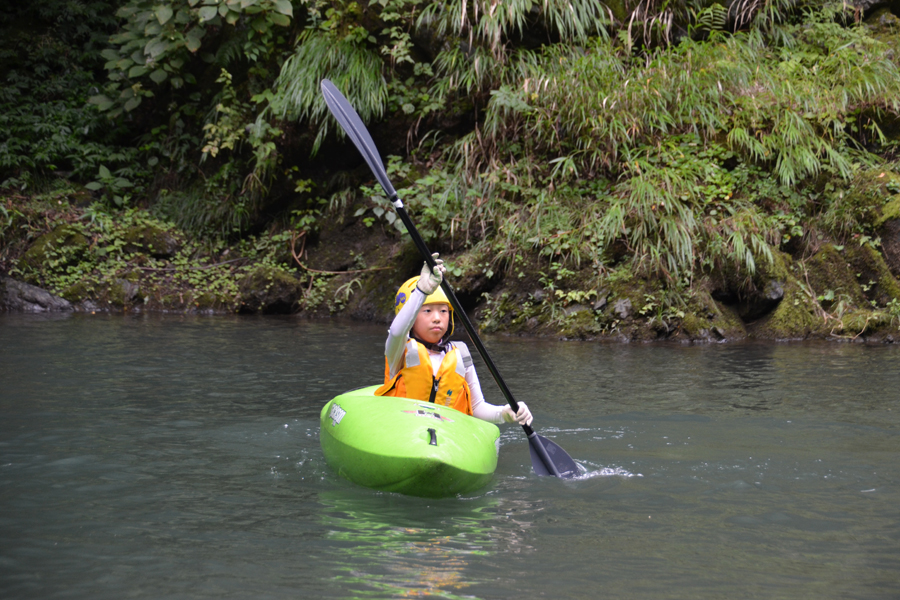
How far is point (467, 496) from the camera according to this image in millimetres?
2951

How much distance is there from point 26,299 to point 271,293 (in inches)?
105

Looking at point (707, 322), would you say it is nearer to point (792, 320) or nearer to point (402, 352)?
point (792, 320)

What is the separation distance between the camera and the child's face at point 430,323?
3533mm

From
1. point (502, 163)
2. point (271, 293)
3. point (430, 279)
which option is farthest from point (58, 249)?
point (430, 279)

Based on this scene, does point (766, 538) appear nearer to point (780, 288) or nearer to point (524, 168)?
point (780, 288)

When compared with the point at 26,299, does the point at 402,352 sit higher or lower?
higher

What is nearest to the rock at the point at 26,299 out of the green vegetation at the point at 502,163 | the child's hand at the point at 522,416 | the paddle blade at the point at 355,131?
the green vegetation at the point at 502,163

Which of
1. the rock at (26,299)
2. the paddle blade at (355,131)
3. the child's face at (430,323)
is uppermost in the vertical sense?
the paddle blade at (355,131)

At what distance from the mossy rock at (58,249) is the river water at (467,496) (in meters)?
4.03

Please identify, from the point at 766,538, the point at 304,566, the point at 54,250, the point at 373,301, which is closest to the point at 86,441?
the point at 304,566

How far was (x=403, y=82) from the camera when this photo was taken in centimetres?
916

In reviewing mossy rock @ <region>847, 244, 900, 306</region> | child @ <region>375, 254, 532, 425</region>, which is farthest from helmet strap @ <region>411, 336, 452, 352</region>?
mossy rock @ <region>847, 244, 900, 306</region>

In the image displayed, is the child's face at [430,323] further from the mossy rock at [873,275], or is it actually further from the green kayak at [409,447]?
the mossy rock at [873,275]

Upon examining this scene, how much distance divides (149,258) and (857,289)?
783cm
